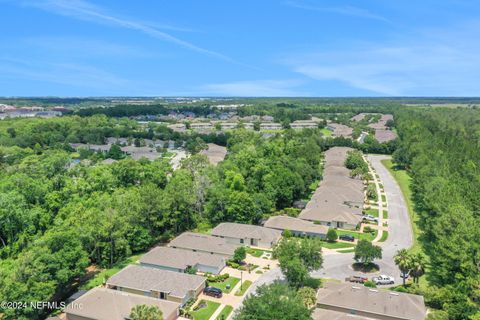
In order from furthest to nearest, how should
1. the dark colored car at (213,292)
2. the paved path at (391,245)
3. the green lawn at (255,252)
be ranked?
the green lawn at (255,252)
the paved path at (391,245)
the dark colored car at (213,292)

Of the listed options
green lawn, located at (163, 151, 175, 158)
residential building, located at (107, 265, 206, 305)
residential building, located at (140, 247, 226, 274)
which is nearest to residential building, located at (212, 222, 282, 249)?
residential building, located at (140, 247, 226, 274)

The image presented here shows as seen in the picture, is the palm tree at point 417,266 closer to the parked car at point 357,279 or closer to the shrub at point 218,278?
the parked car at point 357,279

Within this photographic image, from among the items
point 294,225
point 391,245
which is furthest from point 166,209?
point 391,245

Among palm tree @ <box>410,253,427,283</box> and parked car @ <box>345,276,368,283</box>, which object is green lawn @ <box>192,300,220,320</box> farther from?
palm tree @ <box>410,253,427,283</box>

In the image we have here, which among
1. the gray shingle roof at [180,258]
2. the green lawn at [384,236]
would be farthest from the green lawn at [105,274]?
the green lawn at [384,236]

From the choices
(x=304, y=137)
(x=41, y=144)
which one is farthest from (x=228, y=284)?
(x=41, y=144)

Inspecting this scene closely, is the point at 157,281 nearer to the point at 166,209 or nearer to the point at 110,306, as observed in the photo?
the point at 110,306
